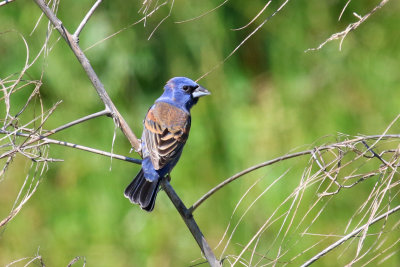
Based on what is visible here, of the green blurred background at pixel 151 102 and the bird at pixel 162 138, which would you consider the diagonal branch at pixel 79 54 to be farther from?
the green blurred background at pixel 151 102

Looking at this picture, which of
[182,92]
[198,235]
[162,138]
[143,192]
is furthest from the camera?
[182,92]

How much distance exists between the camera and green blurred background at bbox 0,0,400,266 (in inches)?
205

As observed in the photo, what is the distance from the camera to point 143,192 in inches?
130

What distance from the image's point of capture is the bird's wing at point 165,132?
356cm

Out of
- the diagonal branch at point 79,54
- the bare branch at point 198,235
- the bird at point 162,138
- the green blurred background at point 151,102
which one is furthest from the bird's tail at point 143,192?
the green blurred background at point 151,102

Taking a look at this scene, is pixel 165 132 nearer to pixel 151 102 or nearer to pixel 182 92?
pixel 182 92

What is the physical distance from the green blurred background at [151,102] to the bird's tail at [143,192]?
180 cm

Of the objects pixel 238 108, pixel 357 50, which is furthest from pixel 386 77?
pixel 238 108

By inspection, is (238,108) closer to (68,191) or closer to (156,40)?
(156,40)

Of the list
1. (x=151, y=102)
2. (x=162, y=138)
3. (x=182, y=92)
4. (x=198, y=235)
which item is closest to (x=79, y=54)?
(x=198, y=235)

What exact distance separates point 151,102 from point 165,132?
62.2 inches

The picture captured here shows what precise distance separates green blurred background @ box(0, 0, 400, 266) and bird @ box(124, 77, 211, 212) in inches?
37.6

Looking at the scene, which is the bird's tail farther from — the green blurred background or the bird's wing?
the green blurred background

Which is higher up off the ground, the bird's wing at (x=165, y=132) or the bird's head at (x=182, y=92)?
the bird's head at (x=182, y=92)
